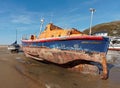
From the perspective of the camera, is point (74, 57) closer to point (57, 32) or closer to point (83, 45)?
point (83, 45)

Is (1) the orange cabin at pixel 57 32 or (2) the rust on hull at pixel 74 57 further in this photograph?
(1) the orange cabin at pixel 57 32

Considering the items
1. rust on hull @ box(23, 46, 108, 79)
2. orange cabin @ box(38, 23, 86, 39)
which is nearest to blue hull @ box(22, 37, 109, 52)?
rust on hull @ box(23, 46, 108, 79)

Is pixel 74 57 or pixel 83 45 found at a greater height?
pixel 83 45

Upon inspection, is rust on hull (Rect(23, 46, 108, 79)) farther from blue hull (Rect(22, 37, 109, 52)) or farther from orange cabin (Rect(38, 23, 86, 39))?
orange cabin (Rect(38, 23, 86, 39))

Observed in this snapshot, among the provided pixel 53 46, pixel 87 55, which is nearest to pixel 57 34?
pixel 53 46

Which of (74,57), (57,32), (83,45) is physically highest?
(57,32)

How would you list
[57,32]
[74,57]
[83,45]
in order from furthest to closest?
[57,32] → [74,57] → [83,45]

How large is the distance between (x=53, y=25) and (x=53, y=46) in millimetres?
4474

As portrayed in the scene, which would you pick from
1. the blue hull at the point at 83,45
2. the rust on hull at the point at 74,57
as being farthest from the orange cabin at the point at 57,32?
the rust on hull at the point at 74,57

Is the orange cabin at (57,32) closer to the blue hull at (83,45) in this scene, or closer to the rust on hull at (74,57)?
the blue hull at (83,45)

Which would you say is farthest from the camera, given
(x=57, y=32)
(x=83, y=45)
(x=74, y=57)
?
(x=57, y=32)

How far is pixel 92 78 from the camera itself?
1176cm

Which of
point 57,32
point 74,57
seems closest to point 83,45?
point 74,57

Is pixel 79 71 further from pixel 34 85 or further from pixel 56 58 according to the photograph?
pixel 34 85
